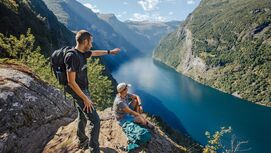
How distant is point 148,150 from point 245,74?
176131 millimetres


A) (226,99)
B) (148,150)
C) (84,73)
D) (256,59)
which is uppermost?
(84,73)

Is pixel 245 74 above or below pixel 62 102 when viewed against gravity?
below

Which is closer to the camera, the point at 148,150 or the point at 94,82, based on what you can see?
the point at 148,150

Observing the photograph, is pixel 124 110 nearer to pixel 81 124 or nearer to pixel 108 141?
pixel 108 141

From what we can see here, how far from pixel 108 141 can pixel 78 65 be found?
470 cm

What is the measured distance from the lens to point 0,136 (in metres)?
10.2

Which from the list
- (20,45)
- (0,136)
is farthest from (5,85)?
(20,45)

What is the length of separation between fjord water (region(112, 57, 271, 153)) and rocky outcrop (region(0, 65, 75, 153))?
59.0m

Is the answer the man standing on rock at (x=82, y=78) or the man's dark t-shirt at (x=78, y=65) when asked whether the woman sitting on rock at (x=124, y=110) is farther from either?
the man's dark t-shirt at (x=78, y=65)

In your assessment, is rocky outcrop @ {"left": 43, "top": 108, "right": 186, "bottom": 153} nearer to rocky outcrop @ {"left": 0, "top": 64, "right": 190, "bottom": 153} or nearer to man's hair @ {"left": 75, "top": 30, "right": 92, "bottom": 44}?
rocky outcrop @ {"left": 0, "top": 64, "right": 190, "bottom": 153}

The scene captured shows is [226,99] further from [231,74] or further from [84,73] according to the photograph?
[84,73]

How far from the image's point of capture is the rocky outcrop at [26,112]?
425 inches

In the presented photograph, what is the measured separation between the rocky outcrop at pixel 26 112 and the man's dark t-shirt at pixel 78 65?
376 centimetres

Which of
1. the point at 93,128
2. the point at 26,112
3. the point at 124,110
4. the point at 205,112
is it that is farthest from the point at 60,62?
the point at 205,112
